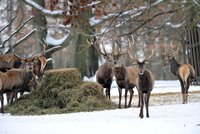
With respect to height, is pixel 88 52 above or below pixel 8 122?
above

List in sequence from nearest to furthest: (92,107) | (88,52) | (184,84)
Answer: (92,107), (184,84), (88,52)

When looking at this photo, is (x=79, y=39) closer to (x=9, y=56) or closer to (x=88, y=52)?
(x=88, y=52)

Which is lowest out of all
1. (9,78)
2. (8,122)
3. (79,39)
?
(8,122)

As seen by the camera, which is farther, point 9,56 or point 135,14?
point 135,14

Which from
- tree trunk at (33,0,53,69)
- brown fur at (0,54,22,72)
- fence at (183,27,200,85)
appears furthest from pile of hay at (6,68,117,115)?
tree trunk at (33,0,53,69)

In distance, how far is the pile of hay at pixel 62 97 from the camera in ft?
44.1

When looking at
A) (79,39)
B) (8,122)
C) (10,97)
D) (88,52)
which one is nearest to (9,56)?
(10,97)

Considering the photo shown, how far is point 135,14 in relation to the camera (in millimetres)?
22234

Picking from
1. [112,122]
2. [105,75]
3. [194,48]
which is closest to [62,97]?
[105,75]

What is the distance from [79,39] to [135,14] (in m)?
7.16

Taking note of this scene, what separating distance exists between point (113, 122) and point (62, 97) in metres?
3.89

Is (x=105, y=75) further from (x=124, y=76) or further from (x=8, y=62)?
(x=8, y=62)

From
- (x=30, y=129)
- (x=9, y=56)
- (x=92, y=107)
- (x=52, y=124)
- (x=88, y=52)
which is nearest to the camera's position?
(x=30, y=129)

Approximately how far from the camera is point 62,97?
13.9 metres
